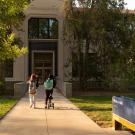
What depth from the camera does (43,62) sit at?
223 ft

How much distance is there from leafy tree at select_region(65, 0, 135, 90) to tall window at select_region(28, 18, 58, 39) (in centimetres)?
1064

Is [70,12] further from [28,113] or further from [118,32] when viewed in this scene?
[28,113]

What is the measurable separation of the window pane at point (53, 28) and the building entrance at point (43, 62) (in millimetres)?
3919

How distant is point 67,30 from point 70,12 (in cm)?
188

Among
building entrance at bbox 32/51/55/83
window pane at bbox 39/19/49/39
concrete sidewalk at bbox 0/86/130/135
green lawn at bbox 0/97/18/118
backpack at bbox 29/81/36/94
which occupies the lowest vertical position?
concrete sidewalk at bbox 0/86/130/135

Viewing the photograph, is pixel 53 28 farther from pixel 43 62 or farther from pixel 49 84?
pixel 49 84

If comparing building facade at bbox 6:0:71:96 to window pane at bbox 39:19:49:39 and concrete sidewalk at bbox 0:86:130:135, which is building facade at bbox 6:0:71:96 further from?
concrete sidewalk at bbox 0:86:130:135

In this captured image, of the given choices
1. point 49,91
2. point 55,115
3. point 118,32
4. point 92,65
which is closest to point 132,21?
point 118,32

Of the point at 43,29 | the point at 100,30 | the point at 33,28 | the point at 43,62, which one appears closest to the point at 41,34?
the point at 43,29

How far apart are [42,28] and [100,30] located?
16.1m

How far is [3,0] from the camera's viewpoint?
15703 mm

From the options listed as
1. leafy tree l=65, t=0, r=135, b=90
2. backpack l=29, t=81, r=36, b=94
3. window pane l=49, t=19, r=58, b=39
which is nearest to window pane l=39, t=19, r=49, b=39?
window pane l=49, t=19, r=58, b=39

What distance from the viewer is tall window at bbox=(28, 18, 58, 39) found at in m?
61.3

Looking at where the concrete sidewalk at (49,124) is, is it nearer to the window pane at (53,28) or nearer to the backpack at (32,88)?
the backpack at (32,88)
